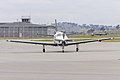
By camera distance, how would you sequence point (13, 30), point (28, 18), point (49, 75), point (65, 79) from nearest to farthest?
1. point (65, 79)
2. point (49, 75)
3. point (13, 30)
4. point (28, 18)

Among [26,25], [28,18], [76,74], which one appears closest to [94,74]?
[76,74]

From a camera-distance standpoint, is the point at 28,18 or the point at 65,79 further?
the point at 28,18

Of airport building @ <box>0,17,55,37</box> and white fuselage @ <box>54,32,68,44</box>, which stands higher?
airport building @ <box>0,17,55,37</box>

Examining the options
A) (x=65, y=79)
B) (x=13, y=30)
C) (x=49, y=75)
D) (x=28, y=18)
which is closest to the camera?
(x=65, y=79)

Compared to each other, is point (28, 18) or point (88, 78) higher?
point (28, 18)

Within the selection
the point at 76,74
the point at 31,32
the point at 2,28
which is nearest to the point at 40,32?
the point at 31,32

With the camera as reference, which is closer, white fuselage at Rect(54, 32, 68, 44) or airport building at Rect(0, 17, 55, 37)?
white fuselage at Rect(54, 32, 68, 44)

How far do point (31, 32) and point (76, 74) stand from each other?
527ft

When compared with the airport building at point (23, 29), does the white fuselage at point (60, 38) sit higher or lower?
lower

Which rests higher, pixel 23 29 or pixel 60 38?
pixel 23 29

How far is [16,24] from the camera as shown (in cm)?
17838

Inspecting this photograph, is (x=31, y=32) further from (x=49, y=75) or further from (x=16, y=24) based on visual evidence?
(x=49, y=75)

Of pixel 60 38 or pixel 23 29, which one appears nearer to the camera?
pixel 60 38

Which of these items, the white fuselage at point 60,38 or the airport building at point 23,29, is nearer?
the white fuselage at point 60,38
